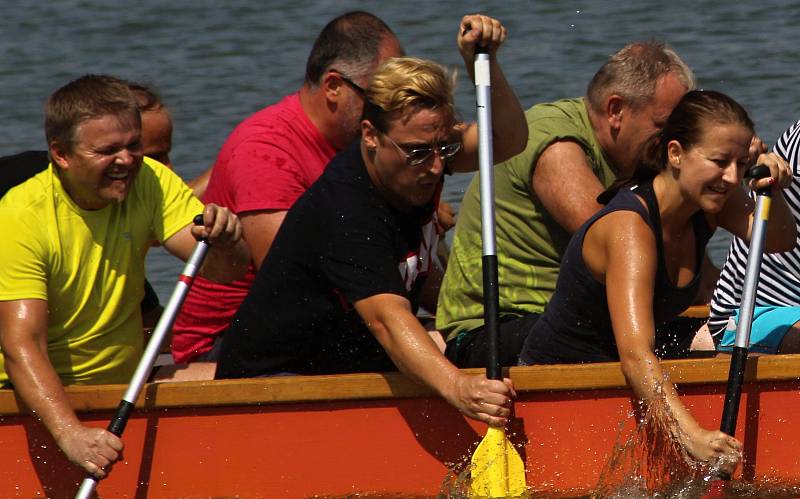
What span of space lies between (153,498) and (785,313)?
2260mm

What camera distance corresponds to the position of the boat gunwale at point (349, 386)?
186 inches

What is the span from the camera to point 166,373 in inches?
219

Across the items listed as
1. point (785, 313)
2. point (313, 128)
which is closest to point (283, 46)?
point (313, 128)

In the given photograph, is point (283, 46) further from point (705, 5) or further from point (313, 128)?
point (313, 128)

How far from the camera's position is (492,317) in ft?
15.4

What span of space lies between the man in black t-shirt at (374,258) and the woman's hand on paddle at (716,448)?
57cm

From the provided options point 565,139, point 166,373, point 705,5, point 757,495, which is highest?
point 705,5

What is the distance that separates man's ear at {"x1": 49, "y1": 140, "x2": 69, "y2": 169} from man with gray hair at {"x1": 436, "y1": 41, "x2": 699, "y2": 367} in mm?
1532

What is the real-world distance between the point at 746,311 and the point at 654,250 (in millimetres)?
538

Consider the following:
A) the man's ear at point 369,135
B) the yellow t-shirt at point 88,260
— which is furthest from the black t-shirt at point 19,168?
the man's ear at point 369,135

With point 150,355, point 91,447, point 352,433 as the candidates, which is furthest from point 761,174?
point 91,447

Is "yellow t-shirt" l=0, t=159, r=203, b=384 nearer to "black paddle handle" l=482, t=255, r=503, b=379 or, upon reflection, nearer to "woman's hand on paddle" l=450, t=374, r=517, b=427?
"black paddle handle" l=482, t=255, r=503, b=379

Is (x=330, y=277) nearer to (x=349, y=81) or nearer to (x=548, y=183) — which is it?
(x=548, y=183)

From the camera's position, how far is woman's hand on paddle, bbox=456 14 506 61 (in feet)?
15.7
